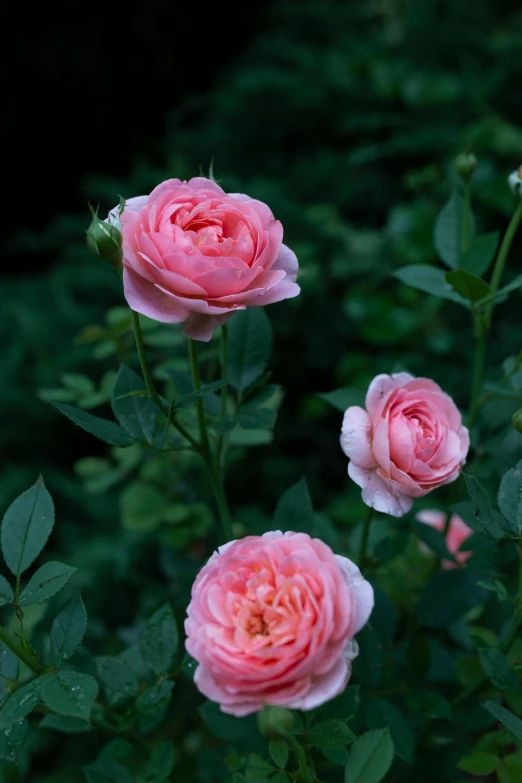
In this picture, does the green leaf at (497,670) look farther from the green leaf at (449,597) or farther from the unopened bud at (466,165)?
the unopened bud at (466,165)

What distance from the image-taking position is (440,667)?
0.73 meters

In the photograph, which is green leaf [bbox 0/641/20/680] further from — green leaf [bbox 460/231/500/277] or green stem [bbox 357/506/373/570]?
green leaf [bbox 460/231/500/277]

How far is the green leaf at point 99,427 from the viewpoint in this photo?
0.58 m

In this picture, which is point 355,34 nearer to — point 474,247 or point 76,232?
point 76,232

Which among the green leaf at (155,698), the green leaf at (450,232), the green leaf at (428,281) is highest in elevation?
the green leaf at (450,232)

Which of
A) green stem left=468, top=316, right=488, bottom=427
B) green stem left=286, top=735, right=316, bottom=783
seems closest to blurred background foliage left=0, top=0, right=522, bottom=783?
green stem left=468, top=316, right=488, bottom=427

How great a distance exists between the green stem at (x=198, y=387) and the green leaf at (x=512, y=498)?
0.25 m

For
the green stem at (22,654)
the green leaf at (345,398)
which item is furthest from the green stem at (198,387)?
the green stem at (22,654)

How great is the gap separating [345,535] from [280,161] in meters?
1.19

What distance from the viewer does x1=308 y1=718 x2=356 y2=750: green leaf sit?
1.69 ft

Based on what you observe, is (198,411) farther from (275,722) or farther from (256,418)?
(275,722)

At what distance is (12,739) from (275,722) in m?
0.23

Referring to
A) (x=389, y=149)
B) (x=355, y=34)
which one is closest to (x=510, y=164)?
(x=389, y=149)

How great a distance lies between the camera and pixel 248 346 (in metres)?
0.72
